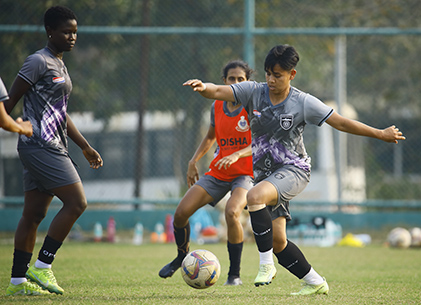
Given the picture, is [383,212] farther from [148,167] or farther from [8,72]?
[8,72]

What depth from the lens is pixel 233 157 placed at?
17.4 feet

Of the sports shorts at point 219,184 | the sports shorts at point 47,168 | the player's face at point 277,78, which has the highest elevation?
the player's face at point 277,78

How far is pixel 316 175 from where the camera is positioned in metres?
13.1

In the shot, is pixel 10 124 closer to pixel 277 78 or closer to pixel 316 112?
pixel 277 78

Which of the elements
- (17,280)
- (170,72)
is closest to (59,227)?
(17,280)

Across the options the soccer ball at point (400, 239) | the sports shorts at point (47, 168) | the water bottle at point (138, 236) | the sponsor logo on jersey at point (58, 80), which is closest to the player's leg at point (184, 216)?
the sports shorts at point (47, 168)

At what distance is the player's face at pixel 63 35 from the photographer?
4.84m

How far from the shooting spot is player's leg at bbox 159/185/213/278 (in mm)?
5637

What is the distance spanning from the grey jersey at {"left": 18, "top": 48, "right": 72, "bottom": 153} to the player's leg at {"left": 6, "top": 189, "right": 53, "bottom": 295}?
43cm

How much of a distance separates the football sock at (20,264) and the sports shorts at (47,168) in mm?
534

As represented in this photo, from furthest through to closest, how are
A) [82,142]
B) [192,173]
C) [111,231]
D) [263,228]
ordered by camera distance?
[111,231]
[192,173]
[82,142]
[263,228]

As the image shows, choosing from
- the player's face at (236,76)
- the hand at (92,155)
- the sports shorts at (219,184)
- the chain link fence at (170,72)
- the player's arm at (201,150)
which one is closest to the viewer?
the hand at (92,155)

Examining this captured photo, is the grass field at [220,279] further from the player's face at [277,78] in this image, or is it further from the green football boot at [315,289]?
the player's face at [277,78]

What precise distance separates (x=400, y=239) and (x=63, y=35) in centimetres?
653
